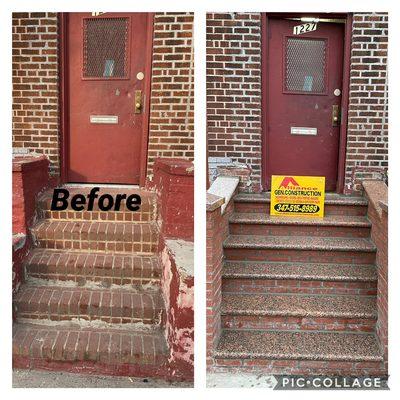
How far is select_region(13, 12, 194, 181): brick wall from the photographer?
2846 millimetres

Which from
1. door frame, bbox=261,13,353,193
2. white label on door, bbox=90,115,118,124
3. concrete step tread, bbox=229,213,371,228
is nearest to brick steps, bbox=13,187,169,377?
white label on door, bbox=90,115,118,124

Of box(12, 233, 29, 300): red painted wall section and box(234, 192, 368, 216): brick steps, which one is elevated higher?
box(234, 192, 368, 216): brick steps

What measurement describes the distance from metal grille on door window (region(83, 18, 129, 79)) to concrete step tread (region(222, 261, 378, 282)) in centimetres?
164

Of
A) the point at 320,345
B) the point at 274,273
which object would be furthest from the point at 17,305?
the point at 320,345

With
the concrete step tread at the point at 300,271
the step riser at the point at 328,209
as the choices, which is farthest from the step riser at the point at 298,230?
the concrete step tread at the point at 300,271

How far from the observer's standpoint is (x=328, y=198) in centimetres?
373

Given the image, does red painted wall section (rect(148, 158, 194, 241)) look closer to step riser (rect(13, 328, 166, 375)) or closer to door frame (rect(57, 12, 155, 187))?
door frame (rect(57, 12, 155, 187))

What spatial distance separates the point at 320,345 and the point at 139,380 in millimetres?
1264

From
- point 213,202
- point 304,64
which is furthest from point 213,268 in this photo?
point 304,64

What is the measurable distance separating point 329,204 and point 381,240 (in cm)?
51

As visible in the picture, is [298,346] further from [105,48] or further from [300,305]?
[105,48]

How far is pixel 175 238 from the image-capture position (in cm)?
299
